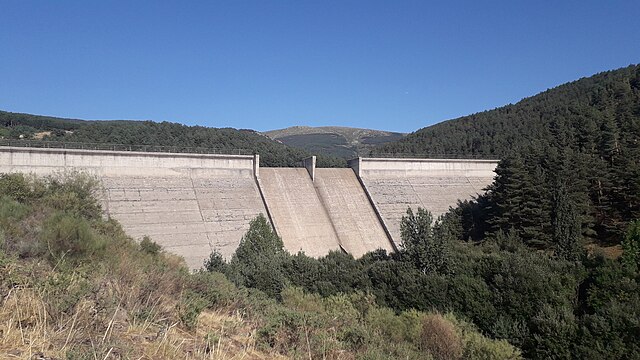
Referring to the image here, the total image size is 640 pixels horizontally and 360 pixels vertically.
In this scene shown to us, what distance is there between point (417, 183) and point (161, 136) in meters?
26.4

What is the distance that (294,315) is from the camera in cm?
504

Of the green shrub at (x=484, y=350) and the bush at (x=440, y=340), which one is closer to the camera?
the green shrub at (x=484, y=350)

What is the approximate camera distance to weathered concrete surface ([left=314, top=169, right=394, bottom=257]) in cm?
2577

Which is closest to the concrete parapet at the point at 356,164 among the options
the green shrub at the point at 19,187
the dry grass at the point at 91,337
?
the green shrub at the point at 19,187

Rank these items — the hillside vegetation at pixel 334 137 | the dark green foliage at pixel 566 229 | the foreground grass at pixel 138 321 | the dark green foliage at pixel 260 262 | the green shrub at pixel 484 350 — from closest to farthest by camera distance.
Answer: the foreground grass at pixel 138 321
the green shrub at pixel 484 350
the dark green foliage at pixel 260 262
the dark green foliage at pixel 566 229
the hillside vegetation at pixel 334 137

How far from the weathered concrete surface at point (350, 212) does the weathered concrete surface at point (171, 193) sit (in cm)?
431

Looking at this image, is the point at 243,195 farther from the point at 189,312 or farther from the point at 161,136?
the point at 161,136

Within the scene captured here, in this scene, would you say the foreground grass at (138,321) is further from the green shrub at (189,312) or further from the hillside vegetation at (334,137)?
the hillside vegetation at (334,137)

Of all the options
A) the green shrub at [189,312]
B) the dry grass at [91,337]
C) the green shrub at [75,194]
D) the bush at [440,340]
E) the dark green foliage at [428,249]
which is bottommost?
the bush at [440,340]

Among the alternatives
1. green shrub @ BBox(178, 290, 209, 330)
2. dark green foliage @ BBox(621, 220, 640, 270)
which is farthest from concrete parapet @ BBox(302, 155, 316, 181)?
green shrub @ BBox(178, 290, 209, 330)

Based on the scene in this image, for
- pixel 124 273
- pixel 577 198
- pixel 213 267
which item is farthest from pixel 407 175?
pixel 124 273

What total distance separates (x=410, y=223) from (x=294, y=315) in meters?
12.4

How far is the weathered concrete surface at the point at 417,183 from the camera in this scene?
28375 millimetres

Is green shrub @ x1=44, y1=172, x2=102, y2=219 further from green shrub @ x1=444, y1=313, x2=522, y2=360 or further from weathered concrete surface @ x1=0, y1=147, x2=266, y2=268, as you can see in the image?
green shrub @ x1=444, y1=313, x2=522, y2=360
